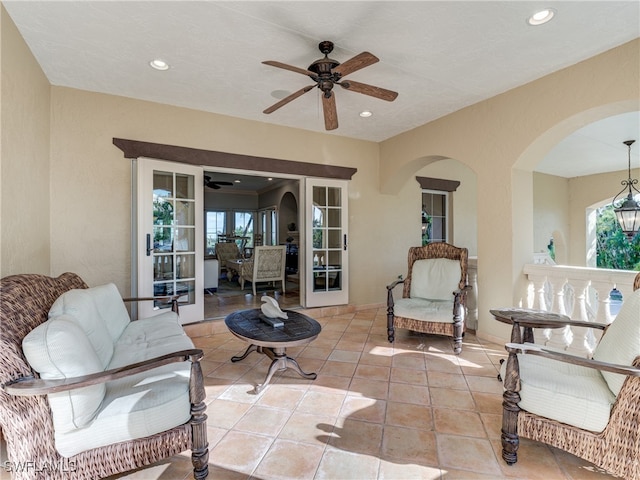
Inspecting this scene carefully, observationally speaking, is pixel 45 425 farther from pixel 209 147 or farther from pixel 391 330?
pixel 209 147

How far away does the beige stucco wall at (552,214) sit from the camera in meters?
7.29

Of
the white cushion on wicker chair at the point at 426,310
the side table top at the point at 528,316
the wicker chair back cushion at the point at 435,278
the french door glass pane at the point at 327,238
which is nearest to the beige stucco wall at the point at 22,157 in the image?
the french door glass pane at the point at 327,238

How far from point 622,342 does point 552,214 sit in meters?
7.29

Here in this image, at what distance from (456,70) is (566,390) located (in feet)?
9.30

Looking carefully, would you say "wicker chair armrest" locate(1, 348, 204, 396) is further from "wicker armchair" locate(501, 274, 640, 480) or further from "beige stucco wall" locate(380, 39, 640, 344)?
"beige stucco wall" locate(380, 39, 640, 344)

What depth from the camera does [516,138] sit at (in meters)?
3.39

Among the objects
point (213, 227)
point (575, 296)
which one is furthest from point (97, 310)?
point (213, 227)

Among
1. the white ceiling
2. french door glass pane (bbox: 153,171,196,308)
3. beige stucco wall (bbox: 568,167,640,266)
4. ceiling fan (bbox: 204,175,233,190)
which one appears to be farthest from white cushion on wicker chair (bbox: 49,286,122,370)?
beige stucco wall (bbox: 568,167,640,266)

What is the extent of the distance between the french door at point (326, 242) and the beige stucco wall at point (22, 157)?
309 centimetres

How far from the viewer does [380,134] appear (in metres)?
5.05

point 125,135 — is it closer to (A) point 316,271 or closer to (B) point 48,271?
(B) point 48,271

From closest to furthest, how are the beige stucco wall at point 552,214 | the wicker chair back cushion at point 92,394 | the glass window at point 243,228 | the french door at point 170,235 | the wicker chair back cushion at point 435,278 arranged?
the wicker chair back cushion at point 92,394 < the french door at point 170,235 < the wicker chair back cushion at point 435,278 < the beige stucco wall at point 552,214 < the glass window at point 243,228

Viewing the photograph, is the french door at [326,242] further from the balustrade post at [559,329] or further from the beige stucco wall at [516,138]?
the balustrade post at [559,329]

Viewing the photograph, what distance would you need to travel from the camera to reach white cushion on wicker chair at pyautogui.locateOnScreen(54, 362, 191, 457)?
1.41m
